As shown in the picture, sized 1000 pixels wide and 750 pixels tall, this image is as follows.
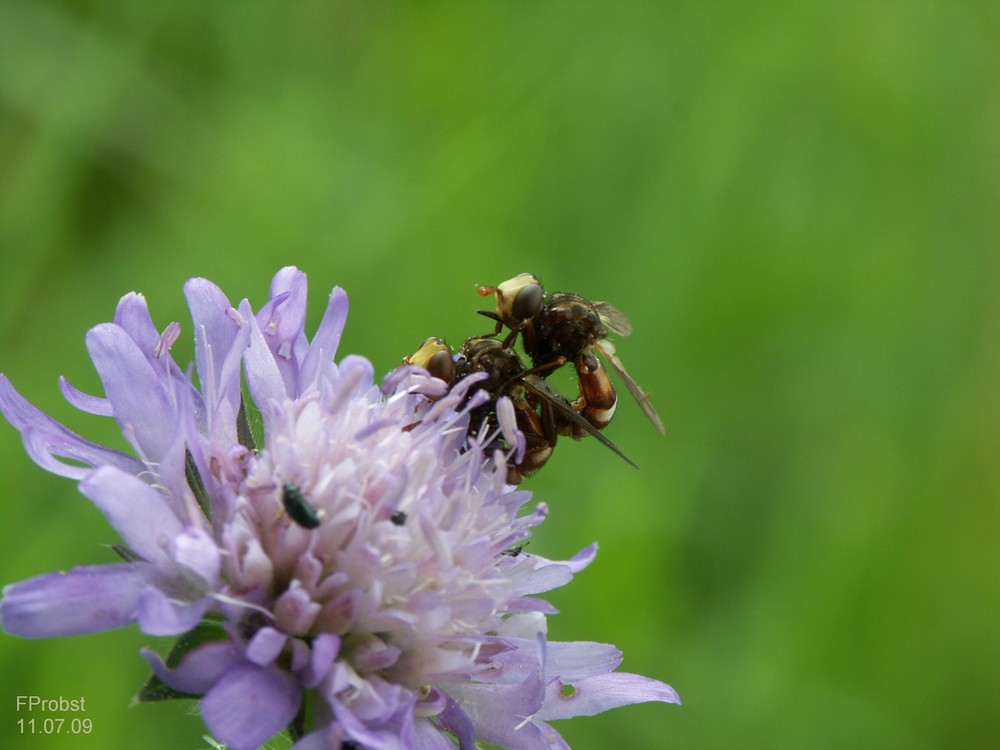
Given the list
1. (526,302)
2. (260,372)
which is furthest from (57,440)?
(526,302)

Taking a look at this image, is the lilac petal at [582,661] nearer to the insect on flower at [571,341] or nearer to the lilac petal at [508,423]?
the lilac petal at [508,423]

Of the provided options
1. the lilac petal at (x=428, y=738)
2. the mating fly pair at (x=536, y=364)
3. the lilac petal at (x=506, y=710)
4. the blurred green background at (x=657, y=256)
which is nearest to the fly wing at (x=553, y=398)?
the mating fly pair at (x=536, y=364)

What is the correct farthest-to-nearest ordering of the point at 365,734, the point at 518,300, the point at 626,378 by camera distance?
1. the point at 626,378
2. the point at 518,300
3. the point at 365,734

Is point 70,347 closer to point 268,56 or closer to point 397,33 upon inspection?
point 268,56

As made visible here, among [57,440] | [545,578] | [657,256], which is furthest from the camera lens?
[657,256]

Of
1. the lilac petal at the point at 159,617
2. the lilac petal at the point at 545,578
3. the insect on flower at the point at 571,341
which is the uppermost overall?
the insect on flower at the point at 571,341

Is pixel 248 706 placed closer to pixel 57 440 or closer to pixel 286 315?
pixel 57 440

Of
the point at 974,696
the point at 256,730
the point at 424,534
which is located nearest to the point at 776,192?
the point at 974,696
